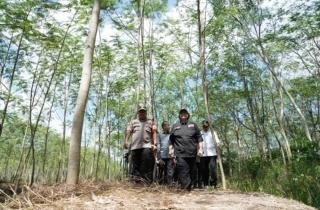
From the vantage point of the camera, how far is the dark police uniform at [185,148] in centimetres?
632

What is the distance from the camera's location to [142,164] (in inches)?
256

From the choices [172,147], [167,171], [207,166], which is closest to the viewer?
[172,147]

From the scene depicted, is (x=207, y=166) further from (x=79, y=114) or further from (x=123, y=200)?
(x=123, y=200)

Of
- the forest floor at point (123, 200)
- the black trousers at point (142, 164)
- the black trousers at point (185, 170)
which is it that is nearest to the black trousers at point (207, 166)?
the black trousers at point (185, 170)

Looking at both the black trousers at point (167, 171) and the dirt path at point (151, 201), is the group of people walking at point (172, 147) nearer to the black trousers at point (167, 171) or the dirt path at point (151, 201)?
the dirt path at point (151, 201)

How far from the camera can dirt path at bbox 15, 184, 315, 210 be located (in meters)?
4.12

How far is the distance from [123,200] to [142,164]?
207cm

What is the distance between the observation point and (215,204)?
4.65 metres

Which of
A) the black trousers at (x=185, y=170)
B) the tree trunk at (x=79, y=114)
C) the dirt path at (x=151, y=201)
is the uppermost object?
the tree trunk at (x=79, y=114)

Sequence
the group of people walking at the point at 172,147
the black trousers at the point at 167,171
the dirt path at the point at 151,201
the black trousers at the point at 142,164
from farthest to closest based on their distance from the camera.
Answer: the black trousers at the point at 167,171, the black trousers at the point at 142,164, the group of people walking at the point at 172,147, the dirt path at the point at 151,201

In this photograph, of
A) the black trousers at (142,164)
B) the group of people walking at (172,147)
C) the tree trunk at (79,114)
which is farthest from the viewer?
the black trousers at (142,164)

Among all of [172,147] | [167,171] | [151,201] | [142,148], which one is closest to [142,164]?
[142,148]

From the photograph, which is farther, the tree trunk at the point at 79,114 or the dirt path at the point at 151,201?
the tree trunk at the point at 79,114

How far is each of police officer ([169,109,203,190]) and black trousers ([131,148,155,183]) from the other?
1.52ft
